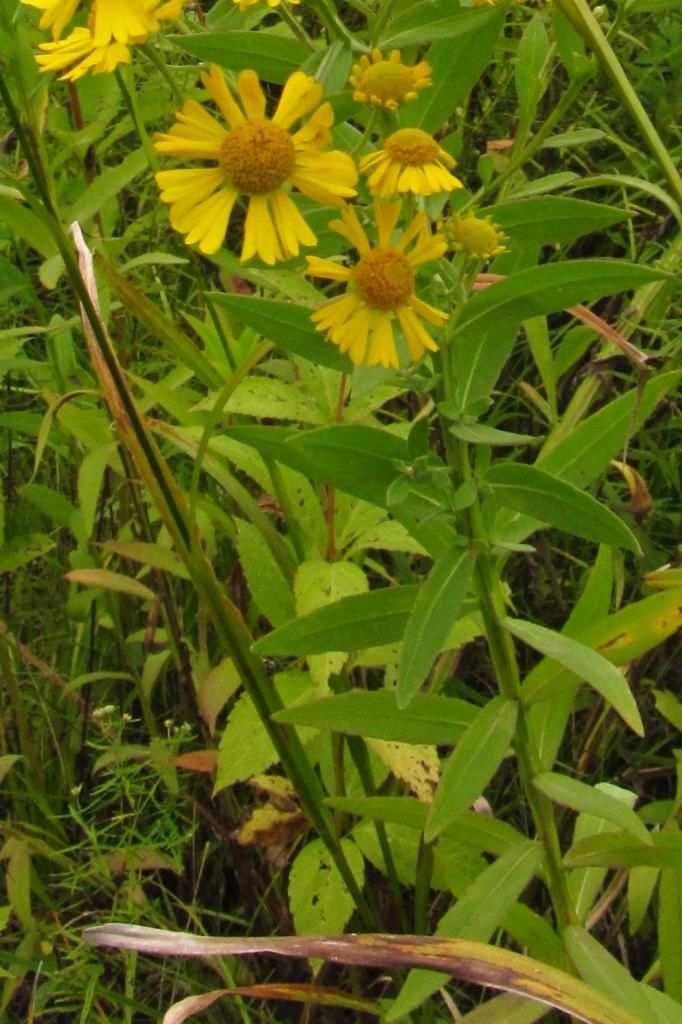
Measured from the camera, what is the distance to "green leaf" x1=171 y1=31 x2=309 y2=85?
35.3 inches

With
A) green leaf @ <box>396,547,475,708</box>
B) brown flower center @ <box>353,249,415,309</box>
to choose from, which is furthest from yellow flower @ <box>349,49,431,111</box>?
green leaf @ <box>396,547,475,708</box>

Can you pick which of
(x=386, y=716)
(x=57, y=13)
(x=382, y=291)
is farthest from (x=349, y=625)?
(x=57, y=13)

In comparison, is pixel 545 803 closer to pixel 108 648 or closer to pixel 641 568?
pixel 641 568

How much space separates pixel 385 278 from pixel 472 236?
67 mm

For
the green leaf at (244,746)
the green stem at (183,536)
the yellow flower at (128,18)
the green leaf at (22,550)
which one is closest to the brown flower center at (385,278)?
the yellow flower at (128,18)

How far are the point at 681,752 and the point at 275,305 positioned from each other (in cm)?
71

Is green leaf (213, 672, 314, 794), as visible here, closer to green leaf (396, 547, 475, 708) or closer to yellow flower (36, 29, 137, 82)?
green leaf (396, 547, 475, 708)

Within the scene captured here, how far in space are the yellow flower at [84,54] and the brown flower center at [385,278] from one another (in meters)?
0.21

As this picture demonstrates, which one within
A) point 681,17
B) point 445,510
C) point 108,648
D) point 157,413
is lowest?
point 108,648

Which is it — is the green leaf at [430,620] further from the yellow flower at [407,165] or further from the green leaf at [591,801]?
the yellow flower at [407,165]

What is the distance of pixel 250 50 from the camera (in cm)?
92

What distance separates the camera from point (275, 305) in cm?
94

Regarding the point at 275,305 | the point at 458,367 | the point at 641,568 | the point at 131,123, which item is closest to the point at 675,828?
the point at 641,568

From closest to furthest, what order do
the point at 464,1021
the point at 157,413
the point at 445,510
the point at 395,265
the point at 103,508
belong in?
the point at 395,265 < the point at 445,510 < the point at 464,1021 < the point at 103,508 < the point at 157,413
